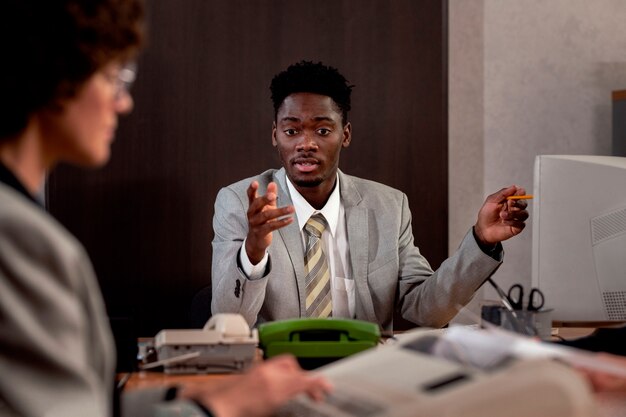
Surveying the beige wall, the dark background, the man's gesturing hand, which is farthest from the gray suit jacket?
the beige wall

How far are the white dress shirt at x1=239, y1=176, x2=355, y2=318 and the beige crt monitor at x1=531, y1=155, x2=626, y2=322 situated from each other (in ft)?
2.56

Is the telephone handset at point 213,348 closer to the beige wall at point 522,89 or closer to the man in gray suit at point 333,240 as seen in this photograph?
the man in gray suit at point 333,240

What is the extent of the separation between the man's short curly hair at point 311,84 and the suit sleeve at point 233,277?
17.3 inches

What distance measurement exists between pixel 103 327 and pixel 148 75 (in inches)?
101

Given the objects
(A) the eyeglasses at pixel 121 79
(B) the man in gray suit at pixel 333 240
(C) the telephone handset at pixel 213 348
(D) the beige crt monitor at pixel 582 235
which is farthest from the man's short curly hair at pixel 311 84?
(A) the eyeglasses at pixel 121 79

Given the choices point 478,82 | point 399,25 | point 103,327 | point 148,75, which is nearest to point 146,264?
point 148,75

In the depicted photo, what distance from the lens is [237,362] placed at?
6.59 feet

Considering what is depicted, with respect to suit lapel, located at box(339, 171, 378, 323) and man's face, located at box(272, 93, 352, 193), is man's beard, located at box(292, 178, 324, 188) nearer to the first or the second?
man's face, located at box(272, 93, 352, 193)

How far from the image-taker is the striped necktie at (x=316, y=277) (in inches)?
109

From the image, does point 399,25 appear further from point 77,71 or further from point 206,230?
point 77,71

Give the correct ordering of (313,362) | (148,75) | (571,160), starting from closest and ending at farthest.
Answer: (313,362)
(571,160)
(148,75)

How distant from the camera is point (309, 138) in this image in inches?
117

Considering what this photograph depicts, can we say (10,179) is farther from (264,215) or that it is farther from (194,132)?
(194,132)

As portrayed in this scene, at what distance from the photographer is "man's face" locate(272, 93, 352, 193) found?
2.93 metres
